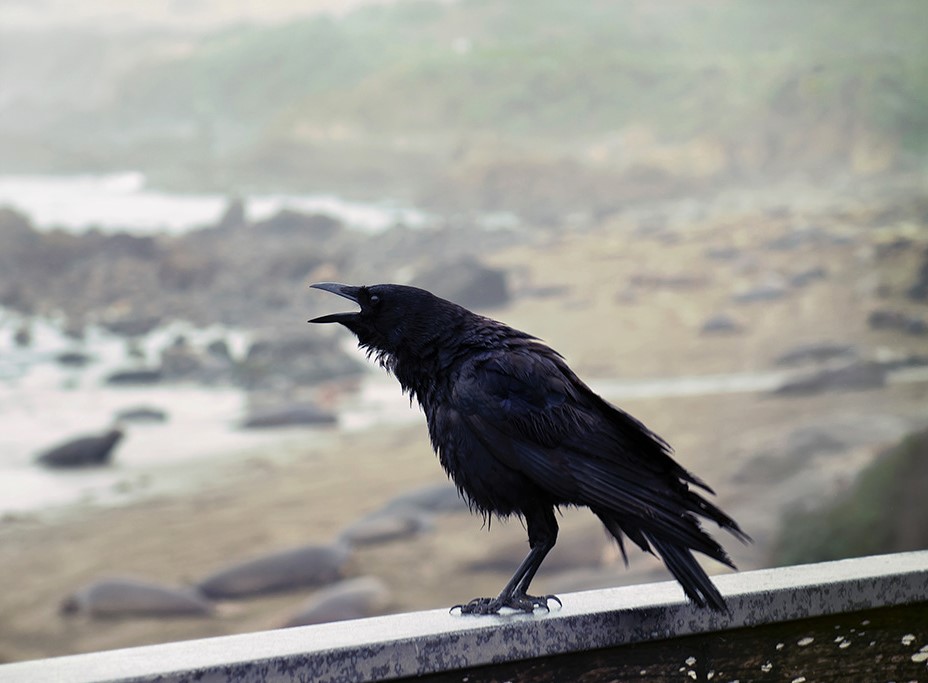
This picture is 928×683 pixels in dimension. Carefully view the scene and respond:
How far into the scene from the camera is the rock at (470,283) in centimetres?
1064

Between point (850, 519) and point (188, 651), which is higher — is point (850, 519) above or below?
above

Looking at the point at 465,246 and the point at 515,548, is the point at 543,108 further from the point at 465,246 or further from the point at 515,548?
the point at 515,548

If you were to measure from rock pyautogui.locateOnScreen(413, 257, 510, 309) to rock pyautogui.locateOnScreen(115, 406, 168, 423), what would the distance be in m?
2.61

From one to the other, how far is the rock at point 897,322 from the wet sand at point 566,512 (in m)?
0.07

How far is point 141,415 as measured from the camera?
9.68m

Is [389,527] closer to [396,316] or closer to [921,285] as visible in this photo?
[921,285]

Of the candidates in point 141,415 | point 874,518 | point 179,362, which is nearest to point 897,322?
point 874,518

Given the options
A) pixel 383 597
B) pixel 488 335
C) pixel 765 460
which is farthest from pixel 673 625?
pixel 765 460

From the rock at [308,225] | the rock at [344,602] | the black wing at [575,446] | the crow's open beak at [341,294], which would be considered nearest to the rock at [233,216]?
the rock at [308,225]

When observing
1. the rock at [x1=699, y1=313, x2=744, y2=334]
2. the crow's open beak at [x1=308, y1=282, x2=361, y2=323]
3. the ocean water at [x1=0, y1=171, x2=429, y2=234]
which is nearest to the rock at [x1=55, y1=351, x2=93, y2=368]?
the ocean water at [x1=0, y1=171, x2=429, y2=234]

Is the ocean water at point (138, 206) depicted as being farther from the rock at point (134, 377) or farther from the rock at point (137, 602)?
the rock at point (137, 602)

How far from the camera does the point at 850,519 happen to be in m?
7.63

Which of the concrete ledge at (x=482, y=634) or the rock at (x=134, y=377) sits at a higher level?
the rock at (x=134, y=377)

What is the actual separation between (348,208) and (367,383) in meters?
1.78
